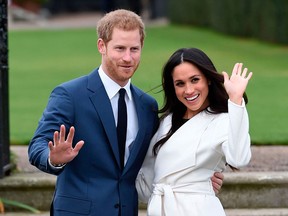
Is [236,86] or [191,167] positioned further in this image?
[191,167]

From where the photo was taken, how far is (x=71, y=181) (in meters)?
4.10

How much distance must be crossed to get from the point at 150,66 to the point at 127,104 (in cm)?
1129

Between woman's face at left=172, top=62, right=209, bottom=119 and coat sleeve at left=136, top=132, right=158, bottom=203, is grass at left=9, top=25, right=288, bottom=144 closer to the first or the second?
coat sleeve at left=136, top=132, right=158, bottom=203

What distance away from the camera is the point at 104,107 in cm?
412

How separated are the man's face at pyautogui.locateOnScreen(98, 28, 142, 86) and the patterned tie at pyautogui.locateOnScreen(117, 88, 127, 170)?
0.11 meters

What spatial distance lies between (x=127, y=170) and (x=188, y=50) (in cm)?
60

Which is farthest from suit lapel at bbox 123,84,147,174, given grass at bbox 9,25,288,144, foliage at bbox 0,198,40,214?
grass at bbox 9,25,288,144

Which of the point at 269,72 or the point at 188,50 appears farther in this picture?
the point at 269,72

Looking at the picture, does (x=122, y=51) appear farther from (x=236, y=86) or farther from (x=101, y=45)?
(x=236, y=86)

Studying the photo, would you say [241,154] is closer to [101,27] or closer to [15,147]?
[101,27]

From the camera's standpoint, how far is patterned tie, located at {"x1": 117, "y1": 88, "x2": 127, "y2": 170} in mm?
4141

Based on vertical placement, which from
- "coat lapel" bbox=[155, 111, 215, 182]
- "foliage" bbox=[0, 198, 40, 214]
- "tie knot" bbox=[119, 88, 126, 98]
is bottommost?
"foliage" bbox=[0, 198, 40, 214]

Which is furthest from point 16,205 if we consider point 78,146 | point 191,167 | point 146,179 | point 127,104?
point 78,146

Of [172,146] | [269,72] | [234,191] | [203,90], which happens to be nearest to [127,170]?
[172,146]
